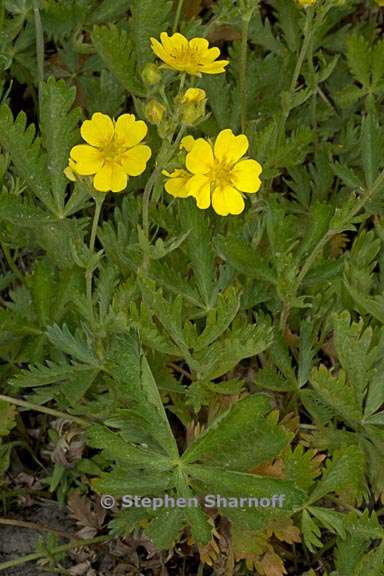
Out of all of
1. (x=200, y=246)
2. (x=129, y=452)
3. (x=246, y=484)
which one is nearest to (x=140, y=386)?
(x=129, y=452)

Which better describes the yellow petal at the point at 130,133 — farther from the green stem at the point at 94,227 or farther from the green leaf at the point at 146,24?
the green leaf at the point at 146,24

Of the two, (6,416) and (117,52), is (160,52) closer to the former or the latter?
(117,52)

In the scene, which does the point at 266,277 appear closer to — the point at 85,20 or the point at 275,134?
the point at 275,134

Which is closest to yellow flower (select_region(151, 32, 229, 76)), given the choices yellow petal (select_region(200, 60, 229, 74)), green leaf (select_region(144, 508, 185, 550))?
yellow petal (select_region(200, 60, 229, 74))

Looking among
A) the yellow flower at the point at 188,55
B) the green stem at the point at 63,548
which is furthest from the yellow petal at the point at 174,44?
the green stem at the point at 63,548

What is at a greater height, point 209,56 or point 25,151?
point 209,56

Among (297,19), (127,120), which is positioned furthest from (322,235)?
(297,19)

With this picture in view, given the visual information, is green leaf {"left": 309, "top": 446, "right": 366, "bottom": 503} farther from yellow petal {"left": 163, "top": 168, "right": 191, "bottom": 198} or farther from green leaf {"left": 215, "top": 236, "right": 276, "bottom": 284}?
yellow petal {"left": 163, "top": 168, "right": 191, "bottom": 198}
